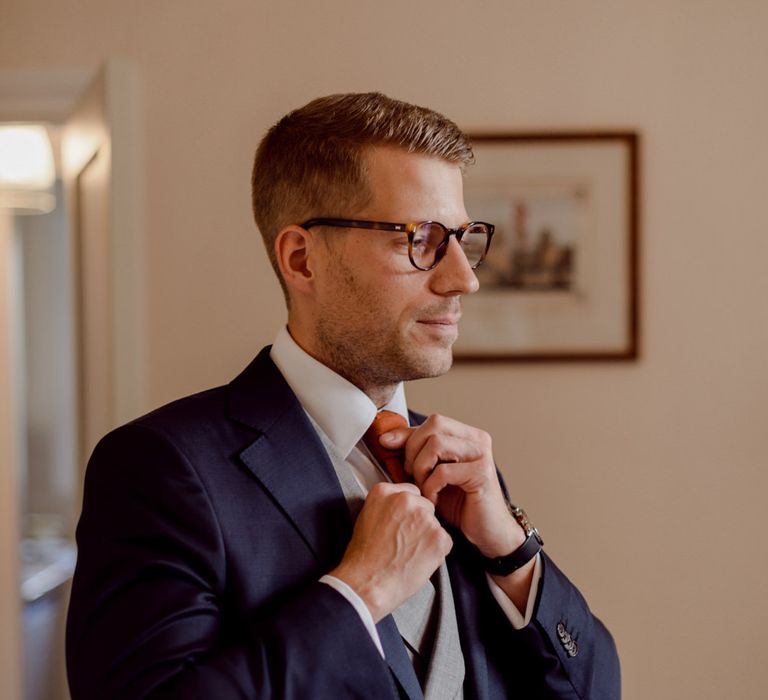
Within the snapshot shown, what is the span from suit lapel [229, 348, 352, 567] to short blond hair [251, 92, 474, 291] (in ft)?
0.82

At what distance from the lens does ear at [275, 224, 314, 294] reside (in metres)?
1.34

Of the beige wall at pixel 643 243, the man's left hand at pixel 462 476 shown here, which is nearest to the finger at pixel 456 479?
the man's left hand at pixel 462 476

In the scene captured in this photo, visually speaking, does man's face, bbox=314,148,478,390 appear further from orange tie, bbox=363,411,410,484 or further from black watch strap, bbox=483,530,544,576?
black watch strap, bbox=483,530,544,576

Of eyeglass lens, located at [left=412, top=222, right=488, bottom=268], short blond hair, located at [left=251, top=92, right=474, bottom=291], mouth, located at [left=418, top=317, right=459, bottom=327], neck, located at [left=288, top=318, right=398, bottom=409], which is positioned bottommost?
neck, located at [left=288, top=318, right=398, bottom=409]

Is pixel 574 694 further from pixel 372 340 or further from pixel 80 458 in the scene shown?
pixel 80 458

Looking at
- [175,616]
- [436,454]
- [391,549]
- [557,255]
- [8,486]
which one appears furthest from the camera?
[8,486]

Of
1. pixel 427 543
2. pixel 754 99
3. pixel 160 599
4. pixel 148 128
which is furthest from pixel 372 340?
pixel 754 99

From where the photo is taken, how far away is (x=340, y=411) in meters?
1.30

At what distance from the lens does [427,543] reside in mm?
1164

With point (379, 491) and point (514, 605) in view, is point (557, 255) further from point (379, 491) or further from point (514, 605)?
point (379, 491)

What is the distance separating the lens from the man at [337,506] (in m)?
1.03

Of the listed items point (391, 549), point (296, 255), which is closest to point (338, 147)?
point (296, 255)

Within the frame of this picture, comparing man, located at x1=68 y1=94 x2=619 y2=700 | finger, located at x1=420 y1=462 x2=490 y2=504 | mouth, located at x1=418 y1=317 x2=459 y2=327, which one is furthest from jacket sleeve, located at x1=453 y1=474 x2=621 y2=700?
mouth, located at x1=418 y1=317 x2=459 y2=327

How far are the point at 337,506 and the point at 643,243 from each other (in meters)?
1.38
